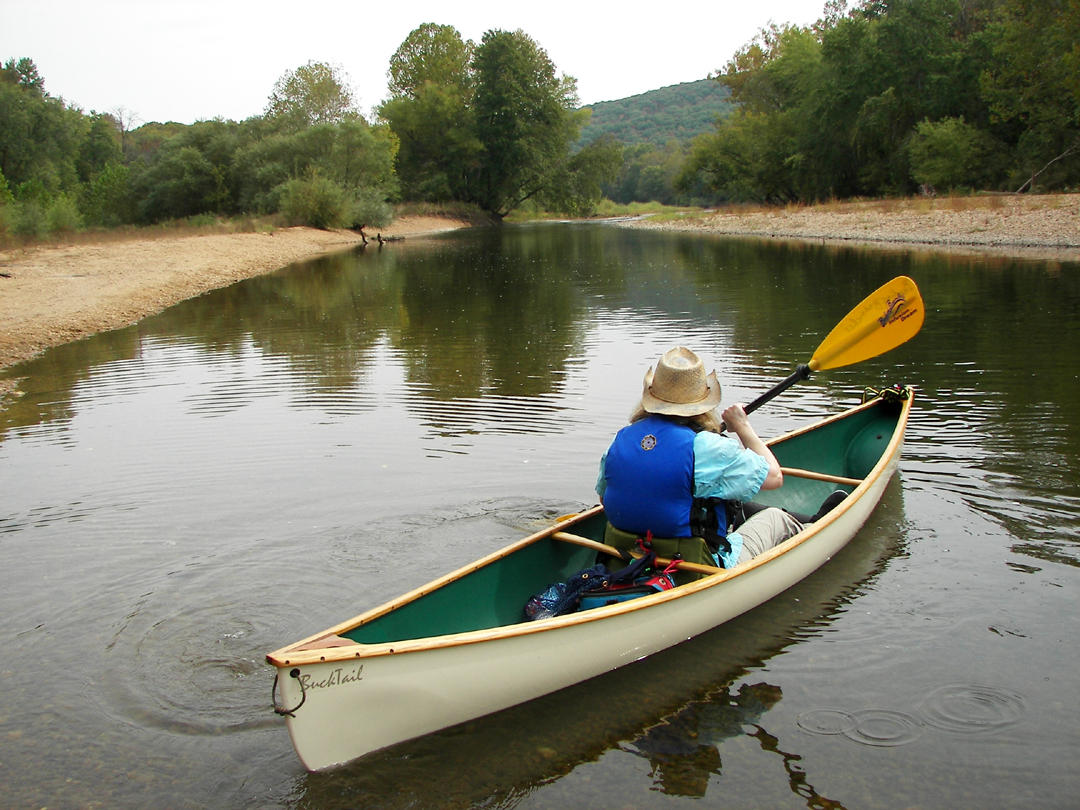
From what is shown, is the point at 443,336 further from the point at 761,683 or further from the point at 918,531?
the point at 761,683

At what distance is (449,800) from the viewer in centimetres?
377

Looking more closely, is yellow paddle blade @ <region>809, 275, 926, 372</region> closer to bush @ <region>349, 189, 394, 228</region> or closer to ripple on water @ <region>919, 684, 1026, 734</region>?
ripple on water @ <region>919, 684, 1026, 734</region>

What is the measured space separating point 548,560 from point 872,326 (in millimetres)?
3628

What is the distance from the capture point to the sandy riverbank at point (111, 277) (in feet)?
51.8

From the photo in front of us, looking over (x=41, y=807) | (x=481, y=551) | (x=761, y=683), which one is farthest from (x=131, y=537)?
(x=761, y=683)

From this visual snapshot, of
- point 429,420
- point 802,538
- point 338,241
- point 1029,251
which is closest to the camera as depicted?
point 802,538

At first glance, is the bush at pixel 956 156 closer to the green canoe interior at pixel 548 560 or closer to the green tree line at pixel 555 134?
the green tree line at pixel 555 134

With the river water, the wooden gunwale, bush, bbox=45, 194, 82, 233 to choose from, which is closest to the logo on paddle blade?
the river water

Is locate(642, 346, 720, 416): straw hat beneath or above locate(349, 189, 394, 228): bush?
beneath

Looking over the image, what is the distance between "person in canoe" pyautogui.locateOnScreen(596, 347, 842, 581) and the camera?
4.55 meters

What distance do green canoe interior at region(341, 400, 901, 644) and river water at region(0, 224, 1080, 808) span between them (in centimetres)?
47

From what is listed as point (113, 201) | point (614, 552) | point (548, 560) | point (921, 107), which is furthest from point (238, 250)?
point (921, 107)

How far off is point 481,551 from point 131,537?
2470 millimetres

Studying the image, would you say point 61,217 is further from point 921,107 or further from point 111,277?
point 921,107
